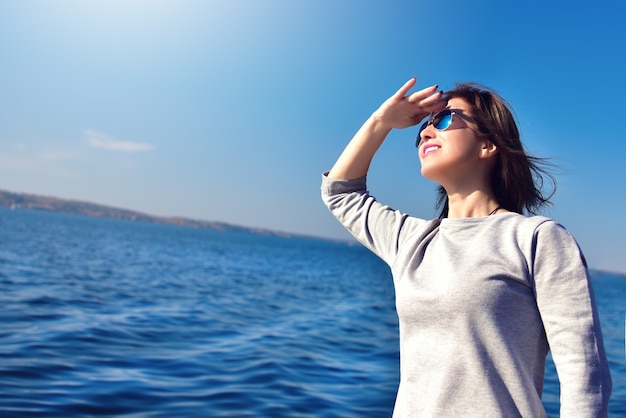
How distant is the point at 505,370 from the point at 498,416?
136 millimetres

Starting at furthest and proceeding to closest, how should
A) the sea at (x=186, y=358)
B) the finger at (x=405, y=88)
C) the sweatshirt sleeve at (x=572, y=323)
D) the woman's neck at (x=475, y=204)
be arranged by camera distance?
the sea at (x=186, y=358), the finger at (x=405, y=88), the woman's neck at (x=475, y=204), the sweatshirt sleeve at (x=572, y=323)

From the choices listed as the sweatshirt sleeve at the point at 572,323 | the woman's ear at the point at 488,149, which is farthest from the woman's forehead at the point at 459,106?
the sweatshirt sleeve at the point at 572,323

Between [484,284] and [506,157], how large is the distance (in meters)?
0.61

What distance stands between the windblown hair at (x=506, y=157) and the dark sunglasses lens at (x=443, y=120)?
9 centimetres

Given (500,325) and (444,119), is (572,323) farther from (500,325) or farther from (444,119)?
(444,119)

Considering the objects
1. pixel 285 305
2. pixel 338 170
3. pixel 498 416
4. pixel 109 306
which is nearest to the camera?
pixel 498 416

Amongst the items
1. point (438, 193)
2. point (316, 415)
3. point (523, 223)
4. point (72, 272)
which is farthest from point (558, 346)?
point (72, 272)

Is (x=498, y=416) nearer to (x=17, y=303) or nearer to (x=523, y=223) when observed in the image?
(x=523, y=223)

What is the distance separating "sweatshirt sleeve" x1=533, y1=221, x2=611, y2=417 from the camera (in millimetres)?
1516

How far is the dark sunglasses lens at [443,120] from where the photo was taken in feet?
6.85

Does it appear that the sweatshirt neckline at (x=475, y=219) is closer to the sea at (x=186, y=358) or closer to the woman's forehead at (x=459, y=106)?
the woman's forehead at (x=459, y=106)

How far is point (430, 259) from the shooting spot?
1906 mm

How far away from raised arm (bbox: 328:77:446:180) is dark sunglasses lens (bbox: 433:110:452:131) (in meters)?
0.09

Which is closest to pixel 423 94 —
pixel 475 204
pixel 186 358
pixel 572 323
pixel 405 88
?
pixel 405 88
